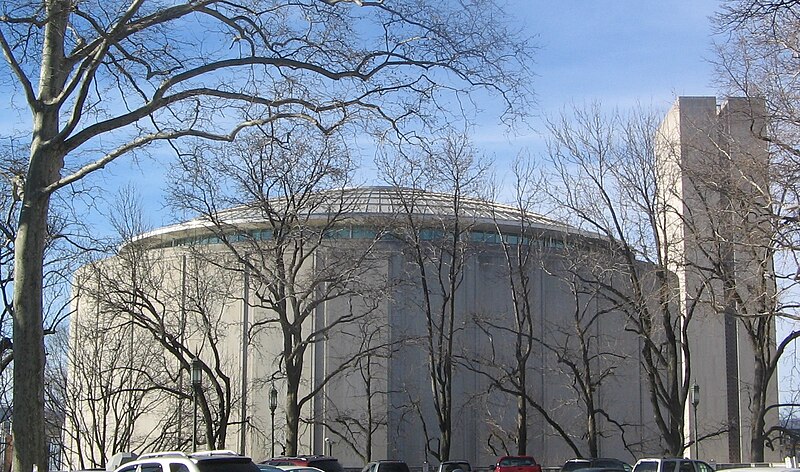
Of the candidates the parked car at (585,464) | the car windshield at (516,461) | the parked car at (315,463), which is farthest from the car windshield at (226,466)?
the car windshield at (516,461)

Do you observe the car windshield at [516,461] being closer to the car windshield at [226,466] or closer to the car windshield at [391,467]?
the car windshield at [391,467]

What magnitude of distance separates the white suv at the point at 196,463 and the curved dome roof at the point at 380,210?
75.5 feet

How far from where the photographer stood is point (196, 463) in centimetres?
1423

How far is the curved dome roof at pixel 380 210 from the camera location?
40863mm

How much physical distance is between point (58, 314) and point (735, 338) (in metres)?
41.5

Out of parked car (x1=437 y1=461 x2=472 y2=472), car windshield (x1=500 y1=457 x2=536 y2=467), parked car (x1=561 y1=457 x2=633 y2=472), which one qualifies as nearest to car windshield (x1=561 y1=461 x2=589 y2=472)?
parked car (x1=561 y1=457 x2=633 y2=472)

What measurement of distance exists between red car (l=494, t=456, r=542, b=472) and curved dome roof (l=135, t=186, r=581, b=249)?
426 inches

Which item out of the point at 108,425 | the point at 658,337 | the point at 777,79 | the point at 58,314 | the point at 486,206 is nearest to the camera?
the point at 777,79

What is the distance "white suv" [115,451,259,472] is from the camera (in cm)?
1431

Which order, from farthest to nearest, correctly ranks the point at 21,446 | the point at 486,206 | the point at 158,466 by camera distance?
the point at 486,206
the point at 158,466
the point at 21,446

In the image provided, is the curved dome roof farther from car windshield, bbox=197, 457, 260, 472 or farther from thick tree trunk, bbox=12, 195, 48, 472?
thick tree trunk, bbox=12, 195, 48, 472

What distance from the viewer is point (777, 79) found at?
20.2 meters

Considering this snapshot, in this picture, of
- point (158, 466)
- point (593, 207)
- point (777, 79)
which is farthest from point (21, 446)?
point (593, 207)

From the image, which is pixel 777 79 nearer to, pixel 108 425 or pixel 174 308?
pixel 174 308
